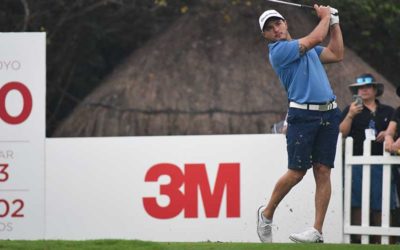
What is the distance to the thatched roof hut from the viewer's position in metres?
15.6

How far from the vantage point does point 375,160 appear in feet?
37.7

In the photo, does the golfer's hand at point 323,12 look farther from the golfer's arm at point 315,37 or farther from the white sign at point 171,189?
the white sign at point 171,189

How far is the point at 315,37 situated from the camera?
937 cm

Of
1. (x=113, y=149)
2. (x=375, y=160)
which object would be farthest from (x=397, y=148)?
(x=113, y=149)

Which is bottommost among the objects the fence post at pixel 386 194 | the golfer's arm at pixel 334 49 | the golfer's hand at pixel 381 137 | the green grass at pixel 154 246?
the green grass at pixel 154 246

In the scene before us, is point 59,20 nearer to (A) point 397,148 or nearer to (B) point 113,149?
(B) point 113,149

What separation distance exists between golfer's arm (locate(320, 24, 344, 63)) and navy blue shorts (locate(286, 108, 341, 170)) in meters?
0.48

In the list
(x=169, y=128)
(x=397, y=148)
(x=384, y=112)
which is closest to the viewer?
(x=397, y=148)

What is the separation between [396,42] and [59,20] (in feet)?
17.8

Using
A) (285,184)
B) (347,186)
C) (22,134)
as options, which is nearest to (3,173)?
(22,134)

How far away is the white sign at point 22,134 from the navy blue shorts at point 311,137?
3.22 m

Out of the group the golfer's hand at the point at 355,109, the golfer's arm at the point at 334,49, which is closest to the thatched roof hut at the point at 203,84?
the golfer's hand at the point at 355,109

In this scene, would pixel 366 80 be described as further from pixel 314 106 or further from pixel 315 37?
pixel 315 37

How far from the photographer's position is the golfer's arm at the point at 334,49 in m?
9.69
